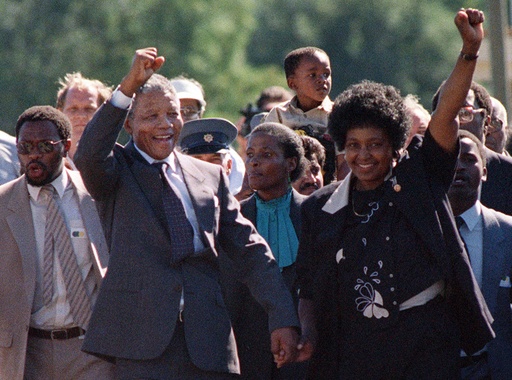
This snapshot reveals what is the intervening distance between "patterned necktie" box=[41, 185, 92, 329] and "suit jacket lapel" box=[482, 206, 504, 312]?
2.34 metres

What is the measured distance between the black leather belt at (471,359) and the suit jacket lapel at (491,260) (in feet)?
0.88

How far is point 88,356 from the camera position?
8.27 metres

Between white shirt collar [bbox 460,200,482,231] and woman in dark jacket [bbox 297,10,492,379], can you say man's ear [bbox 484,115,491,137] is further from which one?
woman in dark jacket [bbox 297,10,492,379]

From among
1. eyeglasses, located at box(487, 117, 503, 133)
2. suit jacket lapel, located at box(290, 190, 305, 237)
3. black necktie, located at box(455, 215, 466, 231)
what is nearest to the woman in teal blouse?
suit jacket lapel, located at box(290, 190, 305, 237)

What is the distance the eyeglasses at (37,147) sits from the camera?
28.1 ft

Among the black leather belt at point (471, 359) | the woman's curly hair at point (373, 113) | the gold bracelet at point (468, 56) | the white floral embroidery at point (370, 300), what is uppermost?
the gold bracelet at point (468, 56)

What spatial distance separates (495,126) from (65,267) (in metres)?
3.97

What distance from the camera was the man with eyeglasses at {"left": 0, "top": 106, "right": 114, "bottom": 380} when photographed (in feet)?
27.1

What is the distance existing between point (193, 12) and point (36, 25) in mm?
7201

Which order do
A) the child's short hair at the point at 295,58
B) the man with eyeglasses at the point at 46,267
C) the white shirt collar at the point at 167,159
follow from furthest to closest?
the child's short hair at the point at 295,58 < the man with eyeglasses at the point at 46,267 < the white shirt collar at the point at 167,159

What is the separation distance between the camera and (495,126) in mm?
10766

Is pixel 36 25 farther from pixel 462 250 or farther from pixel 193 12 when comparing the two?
pixel 462 250

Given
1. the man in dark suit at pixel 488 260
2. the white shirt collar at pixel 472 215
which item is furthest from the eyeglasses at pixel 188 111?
the white shirt collar at pixel 472 215

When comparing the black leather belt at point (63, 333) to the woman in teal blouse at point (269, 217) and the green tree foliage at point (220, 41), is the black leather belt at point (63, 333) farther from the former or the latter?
the green tree foliage at point (220, 41)
